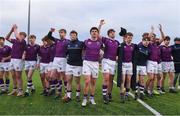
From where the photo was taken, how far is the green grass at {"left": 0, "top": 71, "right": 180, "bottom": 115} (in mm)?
10938

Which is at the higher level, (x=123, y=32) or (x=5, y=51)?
(x=123, y=32)

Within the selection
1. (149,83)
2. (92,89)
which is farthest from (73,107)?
(149,83)

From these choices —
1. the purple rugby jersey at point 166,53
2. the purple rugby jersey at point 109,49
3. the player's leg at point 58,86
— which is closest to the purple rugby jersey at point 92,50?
the purple rugby jersey at point 109,49

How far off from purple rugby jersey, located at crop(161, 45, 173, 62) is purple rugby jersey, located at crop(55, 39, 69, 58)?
467cm

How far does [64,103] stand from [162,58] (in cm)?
561

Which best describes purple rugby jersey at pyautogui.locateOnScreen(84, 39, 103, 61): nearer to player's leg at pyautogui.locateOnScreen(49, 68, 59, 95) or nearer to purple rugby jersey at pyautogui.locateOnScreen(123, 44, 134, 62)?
purple rugby jersey at pyautogui.locateOnScreen(123, 44, 134, 62)

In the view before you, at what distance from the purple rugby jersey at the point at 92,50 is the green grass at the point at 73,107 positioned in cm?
144

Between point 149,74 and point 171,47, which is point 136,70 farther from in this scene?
point 171,47

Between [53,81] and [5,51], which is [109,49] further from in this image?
[5,51]

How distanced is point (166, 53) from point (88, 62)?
5.15 m

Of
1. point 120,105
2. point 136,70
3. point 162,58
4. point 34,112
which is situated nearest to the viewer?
point 34,112

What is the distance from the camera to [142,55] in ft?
47.0

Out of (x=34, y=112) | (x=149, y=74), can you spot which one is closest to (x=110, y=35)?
(x=149, y=74)

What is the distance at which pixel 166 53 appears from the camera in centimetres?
1633
